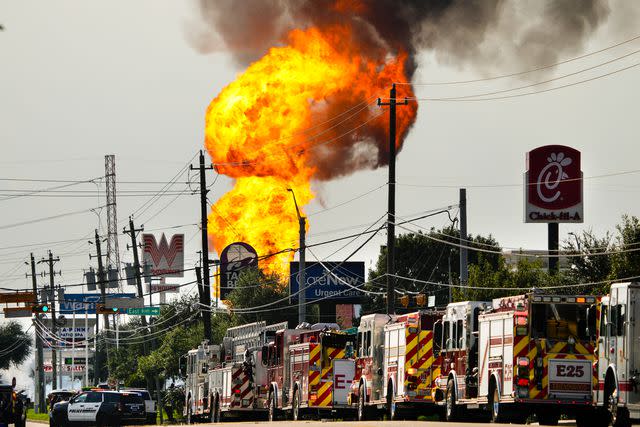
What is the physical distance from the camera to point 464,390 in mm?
39094

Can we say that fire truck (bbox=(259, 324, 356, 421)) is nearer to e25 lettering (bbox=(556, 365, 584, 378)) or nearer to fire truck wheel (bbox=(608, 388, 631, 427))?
e25 lettering (bbox=(556, 365, 584, 378))

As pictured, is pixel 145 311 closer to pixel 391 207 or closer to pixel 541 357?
pixel 391 207

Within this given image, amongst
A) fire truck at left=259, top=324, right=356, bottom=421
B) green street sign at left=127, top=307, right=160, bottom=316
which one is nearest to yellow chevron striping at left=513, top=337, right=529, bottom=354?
fire truck at left=259, top=324, right=356, bottom=421

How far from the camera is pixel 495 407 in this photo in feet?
122

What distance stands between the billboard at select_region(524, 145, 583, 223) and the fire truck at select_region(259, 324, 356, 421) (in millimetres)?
23066

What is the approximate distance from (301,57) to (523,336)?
63.2 metres

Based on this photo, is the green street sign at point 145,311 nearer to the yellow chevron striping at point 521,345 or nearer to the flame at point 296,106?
the flame at point 296,106

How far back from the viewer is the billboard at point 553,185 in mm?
72062

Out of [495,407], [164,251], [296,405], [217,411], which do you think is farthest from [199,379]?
[164,251]

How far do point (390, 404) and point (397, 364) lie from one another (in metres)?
1.35

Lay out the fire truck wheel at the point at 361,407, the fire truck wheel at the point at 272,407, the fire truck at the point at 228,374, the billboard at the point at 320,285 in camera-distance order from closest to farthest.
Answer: the fire truck wheel at the point at 361,407 → the fire truck wheel at the point at 272,407 → the fire truck at the point at 228,374 → the billboard at the point at 320,285

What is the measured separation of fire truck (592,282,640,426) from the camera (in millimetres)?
32156

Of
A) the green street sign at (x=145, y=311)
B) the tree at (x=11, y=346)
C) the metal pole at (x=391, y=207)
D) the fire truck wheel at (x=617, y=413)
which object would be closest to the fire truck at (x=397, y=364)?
the fire truck wheel at (x=617, y=413)

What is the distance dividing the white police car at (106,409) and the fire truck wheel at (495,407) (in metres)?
19.9
